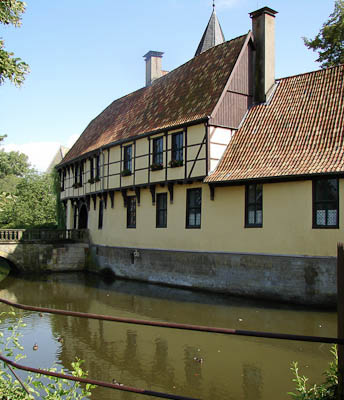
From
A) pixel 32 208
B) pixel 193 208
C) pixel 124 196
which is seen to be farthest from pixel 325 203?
pixel 32 208

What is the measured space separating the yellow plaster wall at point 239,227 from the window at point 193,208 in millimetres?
210

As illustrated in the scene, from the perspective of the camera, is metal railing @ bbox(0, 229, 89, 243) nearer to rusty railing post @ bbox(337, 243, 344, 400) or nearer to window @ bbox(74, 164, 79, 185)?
window @ bbox(74, 164, 79, 185)

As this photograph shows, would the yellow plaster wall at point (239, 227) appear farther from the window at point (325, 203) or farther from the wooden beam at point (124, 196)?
the wooden beam at point (124, 196)

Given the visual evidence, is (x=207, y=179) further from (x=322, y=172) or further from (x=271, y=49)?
(x=271, y=49)

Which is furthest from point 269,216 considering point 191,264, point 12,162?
point 12,162

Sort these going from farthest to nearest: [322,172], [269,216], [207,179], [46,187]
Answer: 1. [46,187]
2. [207,179]
3. [269,216]
4. [322,172]

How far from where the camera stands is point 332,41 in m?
22.2

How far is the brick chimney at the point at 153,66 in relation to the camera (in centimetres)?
2964

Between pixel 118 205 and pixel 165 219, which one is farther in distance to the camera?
pixel 118 205

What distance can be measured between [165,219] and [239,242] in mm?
4617

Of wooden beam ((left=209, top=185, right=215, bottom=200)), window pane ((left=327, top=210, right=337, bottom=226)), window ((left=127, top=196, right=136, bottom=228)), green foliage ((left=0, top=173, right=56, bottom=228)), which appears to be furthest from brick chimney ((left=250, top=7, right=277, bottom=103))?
green foliage ((left=0, top=173, right=56, bottom=228))

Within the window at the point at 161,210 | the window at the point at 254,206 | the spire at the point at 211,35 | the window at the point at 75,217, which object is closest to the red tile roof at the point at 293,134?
the window at the point at 254,206

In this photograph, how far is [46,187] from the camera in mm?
39250

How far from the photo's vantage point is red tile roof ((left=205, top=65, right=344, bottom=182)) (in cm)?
1402
